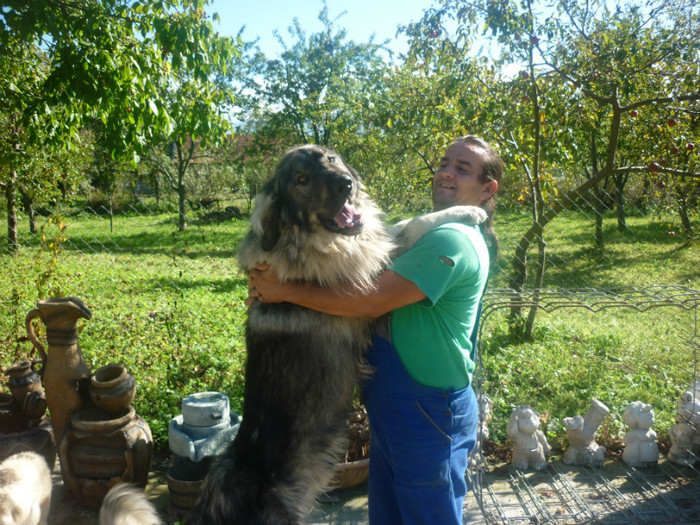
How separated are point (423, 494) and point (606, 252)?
7808mm

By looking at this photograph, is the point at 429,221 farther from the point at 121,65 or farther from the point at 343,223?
the point at 121,65

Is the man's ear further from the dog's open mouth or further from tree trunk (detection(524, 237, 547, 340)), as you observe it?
tree trunk (detection(524, 237, 547, 340))

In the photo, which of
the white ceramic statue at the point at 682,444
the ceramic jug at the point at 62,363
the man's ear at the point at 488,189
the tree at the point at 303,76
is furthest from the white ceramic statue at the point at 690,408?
the tree at the point at 303,76

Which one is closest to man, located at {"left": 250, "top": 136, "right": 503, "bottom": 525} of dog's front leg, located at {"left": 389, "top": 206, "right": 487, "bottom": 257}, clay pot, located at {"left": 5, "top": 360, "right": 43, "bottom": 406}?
dog's front leg, located at {"left": 389, "top": 206, "right": 487, "bottom": 257}

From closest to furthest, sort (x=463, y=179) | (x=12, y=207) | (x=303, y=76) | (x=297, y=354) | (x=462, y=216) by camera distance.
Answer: (x=297, y=354)
(x=462, y=216)
(x=463, y=179)
(x=12, y=207)
(x=303, y=76)

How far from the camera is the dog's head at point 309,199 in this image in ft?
6.52

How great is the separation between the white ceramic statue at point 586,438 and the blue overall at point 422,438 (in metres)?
2.12

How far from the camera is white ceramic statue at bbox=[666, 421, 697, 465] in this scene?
3.47m

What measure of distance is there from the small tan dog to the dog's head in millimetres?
1493

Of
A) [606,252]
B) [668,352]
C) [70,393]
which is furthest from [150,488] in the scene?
[606,252]

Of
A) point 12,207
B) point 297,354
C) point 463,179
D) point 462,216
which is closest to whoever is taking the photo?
point 297,354

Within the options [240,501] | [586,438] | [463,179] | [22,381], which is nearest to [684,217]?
[586,438]

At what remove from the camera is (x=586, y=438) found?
3.51 meters

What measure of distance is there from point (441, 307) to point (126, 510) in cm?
135
